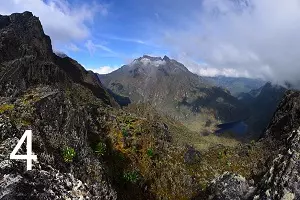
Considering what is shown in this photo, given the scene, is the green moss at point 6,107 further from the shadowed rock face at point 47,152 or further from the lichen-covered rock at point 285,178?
the lichen-covered rock at point 285,178

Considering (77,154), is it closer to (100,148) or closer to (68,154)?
(68,154)

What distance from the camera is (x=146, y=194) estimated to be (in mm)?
112188

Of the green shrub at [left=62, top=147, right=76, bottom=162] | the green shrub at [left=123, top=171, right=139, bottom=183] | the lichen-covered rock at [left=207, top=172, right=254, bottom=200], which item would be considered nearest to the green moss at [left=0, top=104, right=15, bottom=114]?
the green shrub at [left=62, top=147, right=76, bottom=162]

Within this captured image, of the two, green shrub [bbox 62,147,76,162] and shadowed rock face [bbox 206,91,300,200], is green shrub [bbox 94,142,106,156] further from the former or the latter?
green shrub [bbox 62,147,76,162]

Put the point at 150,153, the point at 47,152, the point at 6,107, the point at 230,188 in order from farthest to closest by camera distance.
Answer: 1. the point at 150,153
2. the point at 230,188
3. the point at 6,107
4. the point at 47,152

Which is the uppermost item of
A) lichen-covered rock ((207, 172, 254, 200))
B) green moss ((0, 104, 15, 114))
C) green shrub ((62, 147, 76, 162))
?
green moss ((0, 104, 15, 114))

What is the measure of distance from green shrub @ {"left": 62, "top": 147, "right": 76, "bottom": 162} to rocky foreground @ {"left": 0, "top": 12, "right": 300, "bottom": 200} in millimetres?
35

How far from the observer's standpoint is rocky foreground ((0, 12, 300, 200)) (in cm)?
5153

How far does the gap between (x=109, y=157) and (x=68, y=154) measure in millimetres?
49992

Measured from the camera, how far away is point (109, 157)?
110188 millimetres

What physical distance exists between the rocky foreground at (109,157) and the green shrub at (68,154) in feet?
0.11

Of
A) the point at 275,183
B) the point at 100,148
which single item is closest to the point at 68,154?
the point at 100,148

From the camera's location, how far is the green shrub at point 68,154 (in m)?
60.2

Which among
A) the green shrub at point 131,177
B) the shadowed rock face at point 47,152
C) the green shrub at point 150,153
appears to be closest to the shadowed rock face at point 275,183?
the green shrub at point 131,177
